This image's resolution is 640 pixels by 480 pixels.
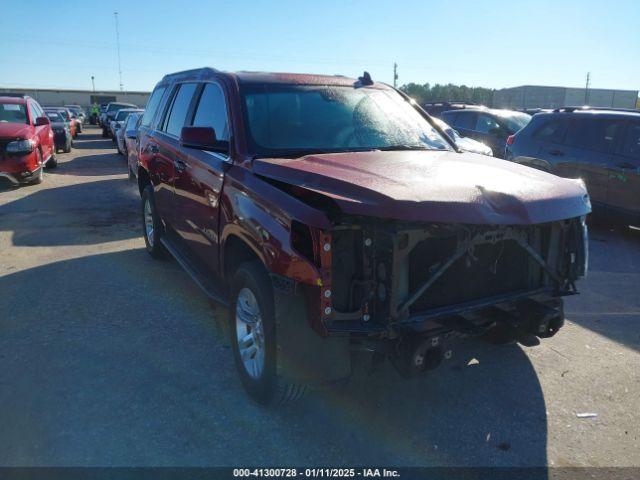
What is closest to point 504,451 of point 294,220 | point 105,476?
point 294,220

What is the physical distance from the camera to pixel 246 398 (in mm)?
3406

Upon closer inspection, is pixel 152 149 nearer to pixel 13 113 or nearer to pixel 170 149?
pixel 170 149

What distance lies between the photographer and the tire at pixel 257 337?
294 cm

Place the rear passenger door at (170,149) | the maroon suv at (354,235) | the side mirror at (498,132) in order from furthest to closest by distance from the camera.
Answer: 1. the side mirror at (498,132)
2. the rear passenger door at (170,149)
3. the maroon suv at (354,235)

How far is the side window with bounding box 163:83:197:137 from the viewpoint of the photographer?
4.92 m

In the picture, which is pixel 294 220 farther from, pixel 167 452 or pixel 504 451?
pixel 504 451

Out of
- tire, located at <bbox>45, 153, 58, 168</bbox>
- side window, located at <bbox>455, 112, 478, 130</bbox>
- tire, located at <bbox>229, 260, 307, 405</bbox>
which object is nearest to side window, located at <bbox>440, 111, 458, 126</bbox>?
side window, located at <bbox>455, 112, 478, 130</bbox>

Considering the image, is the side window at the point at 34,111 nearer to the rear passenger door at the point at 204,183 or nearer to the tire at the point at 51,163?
the tire at the point at 51,163

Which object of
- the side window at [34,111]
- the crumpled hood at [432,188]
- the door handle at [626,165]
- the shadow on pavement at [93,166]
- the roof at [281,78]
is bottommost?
the shadow on pavement at [93,166]

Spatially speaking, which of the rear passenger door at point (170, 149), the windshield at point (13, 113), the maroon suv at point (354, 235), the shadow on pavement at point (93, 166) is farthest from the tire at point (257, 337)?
the shadow on pavement at point (93, 166)

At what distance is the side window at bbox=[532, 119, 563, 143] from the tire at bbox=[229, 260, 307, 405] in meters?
7.00

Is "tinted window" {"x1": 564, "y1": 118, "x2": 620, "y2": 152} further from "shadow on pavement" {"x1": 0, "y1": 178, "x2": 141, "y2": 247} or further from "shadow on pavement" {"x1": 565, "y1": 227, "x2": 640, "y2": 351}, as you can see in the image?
"shadow on pavement" {"x1": 0, "y1": 178, "x2": 141, "y2": 247}

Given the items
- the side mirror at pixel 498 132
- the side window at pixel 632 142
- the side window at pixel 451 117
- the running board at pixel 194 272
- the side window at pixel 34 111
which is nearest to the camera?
the running board at pixel 194 272

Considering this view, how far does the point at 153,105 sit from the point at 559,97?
45.7 meters
